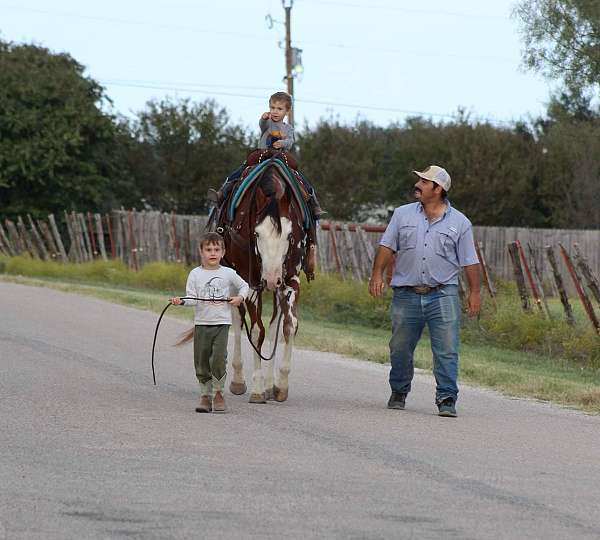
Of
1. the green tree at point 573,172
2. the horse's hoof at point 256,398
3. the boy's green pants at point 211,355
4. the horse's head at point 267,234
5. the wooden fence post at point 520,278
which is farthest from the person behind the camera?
the green tree at point 573,172

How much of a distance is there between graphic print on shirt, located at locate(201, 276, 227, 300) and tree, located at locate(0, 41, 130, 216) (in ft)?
135

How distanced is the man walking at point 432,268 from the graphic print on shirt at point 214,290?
140 cm

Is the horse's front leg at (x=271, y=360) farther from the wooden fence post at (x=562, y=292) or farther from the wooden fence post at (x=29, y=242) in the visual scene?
the wooden fence post at (x=29, y=242)

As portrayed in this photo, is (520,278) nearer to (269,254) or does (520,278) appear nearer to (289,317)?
(289,317)

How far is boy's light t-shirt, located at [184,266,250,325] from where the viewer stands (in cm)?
1174

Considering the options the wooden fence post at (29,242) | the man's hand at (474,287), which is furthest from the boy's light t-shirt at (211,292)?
the wooden fence post at (29,242)

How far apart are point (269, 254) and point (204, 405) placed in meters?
1.52

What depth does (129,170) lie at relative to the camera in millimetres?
61188

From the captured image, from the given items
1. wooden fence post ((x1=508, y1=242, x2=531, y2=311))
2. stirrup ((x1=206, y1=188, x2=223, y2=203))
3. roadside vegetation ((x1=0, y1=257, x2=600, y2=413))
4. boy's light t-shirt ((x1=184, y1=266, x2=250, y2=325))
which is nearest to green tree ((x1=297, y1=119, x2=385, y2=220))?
roadside vegetation ((x1=0, y1=257, x2=600, y2=413))

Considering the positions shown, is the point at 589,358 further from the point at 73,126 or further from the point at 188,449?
the point at 73,126

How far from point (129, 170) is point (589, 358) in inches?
1682

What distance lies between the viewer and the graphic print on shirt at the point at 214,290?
11.7 metres

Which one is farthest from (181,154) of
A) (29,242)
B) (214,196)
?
(214,196)

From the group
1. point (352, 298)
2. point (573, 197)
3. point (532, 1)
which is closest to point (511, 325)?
point (352, 298)
